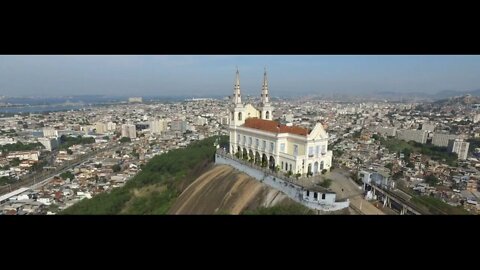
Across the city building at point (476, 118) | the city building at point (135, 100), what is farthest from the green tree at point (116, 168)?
the city building at point (476, 118)

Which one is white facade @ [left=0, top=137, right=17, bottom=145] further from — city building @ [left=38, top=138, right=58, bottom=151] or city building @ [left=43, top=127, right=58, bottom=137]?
city building @ [left=43, top=127, right=58, bottom=137]

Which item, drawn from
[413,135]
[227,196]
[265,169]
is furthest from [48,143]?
[413,135]

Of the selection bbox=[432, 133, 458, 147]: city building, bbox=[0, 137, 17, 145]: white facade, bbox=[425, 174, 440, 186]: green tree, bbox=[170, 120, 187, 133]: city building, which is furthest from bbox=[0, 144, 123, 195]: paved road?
bbox=[432, 133, 458, 147]: city building

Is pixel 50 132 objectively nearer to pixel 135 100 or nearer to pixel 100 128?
pixel 100 128

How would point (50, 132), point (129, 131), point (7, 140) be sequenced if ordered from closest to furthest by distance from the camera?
1. point (7, 140)
2. point (50, 132)
3. point (129, 131)
